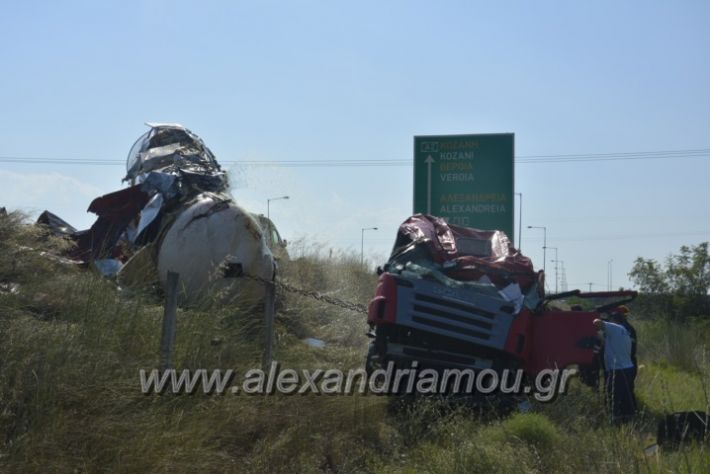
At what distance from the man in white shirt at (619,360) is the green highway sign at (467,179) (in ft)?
18.8

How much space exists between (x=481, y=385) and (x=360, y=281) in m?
10.2

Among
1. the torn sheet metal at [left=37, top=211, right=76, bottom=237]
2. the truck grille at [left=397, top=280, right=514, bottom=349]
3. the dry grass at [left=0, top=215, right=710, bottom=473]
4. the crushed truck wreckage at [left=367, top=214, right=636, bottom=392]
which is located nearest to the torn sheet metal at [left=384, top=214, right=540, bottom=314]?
the crushed truck wreckage at [left=367, top=214, right=636, bottom=392]

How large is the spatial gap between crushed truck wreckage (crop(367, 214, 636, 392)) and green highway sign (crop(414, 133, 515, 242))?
625cm

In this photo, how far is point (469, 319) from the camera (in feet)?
31.5

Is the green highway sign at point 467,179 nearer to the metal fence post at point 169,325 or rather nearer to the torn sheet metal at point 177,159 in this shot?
the torn sheet metal at point 177,159

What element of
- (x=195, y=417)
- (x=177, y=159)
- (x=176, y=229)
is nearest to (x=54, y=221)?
(x=177, y=159)

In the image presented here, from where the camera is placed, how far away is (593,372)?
10.2 metres

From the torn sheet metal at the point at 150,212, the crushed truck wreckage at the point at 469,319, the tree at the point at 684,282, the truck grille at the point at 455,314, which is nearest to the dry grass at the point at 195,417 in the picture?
the crushed truck wreckage at the point at 469,319

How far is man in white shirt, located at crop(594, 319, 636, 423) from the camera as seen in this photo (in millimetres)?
10438

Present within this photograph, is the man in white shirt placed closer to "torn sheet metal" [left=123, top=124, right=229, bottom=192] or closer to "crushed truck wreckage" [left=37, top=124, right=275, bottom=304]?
"crushed truck wreckage" [left=37, top=124, right=275, bottom=304]

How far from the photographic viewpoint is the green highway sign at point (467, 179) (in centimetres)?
1666

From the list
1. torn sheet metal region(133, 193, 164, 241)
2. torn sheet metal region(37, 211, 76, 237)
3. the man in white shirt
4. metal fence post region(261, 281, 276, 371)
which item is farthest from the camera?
torn sheet metal region(37, 211, 76, 237)

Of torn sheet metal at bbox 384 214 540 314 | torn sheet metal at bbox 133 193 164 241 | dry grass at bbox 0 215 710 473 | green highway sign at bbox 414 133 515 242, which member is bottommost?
dry grass at bbox 0 215 710 473

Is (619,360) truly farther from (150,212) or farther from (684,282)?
(684,282)
